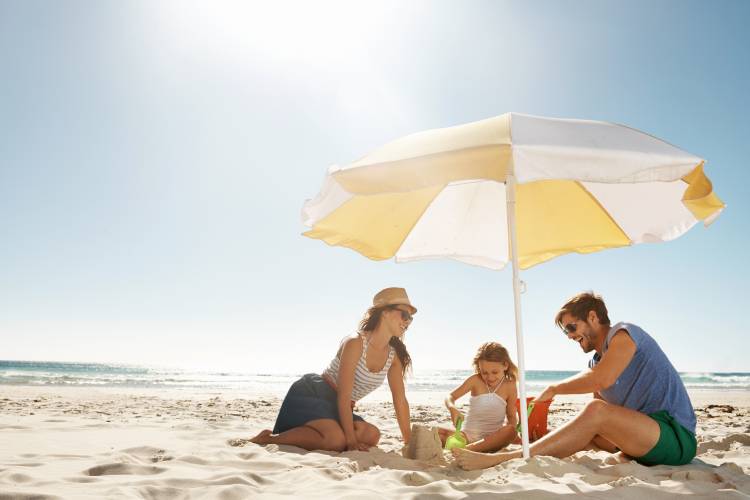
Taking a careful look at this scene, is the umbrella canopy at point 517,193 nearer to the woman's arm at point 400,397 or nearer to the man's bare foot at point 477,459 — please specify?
the woman's arm at point 400,397

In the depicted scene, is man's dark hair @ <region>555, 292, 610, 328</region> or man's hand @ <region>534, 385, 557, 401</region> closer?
man's hand @ <region>534, 385, 557, 401</region>

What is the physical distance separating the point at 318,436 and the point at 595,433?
2.10m

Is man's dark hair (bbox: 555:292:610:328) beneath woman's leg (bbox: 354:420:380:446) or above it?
above

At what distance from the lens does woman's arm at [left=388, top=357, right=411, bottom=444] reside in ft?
14.3

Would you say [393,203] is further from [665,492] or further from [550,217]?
[665,492]

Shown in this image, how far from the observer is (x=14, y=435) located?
185 inches

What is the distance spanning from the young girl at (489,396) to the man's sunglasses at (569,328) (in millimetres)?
1118

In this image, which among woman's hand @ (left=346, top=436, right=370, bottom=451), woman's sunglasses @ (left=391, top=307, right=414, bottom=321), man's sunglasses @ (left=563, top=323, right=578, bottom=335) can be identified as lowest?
woman's hand @ (left=346, top=436, right=370, bottom=451)

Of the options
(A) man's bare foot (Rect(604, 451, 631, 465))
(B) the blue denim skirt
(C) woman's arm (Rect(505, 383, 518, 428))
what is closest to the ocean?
(C) woman's arm (Rect(505, 383, 518, 428))

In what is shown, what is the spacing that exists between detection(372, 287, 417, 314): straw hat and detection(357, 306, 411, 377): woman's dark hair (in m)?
0.04

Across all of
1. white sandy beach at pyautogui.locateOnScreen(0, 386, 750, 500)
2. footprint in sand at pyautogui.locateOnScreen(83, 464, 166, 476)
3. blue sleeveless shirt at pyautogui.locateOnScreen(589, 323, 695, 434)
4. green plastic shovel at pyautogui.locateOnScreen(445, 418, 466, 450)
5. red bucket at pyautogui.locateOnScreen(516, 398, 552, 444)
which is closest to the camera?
white sandy beach at pyautogui.locateOnScreen(0, 386, 750, 500)

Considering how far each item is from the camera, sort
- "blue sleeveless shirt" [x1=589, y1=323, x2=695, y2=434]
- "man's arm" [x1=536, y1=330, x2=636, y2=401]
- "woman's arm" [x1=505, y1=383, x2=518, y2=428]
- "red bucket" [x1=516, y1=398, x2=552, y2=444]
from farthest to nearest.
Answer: "woman's arm" [x1=505, y1=383, x2=518, y2=428] → "red bucket" [x1=516, y1=398, x2=552, y2=444] → "blue sleeveless shirt" [x1=589, y1=323, x2=695, y2=434] → "man's arm" [x1=536, y1=330, x2=636, y2=401]

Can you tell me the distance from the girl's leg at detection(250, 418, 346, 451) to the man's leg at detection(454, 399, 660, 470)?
1189mm

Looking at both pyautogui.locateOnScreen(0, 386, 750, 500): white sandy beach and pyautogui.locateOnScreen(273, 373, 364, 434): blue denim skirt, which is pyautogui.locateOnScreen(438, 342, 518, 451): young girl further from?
pyautogui.locateOnScreen(273, 373, 364, 434): blue denim skirt
